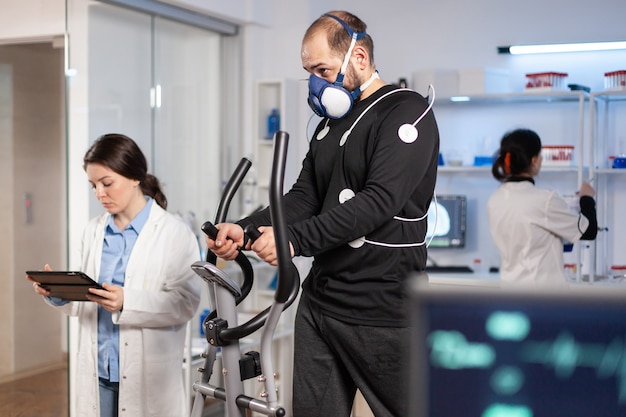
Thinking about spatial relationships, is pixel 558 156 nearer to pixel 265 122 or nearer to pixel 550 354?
pixel 265 122

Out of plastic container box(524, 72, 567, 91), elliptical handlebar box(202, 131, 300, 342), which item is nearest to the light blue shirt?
elliptical handlebar box(202, 131, 300, 342)

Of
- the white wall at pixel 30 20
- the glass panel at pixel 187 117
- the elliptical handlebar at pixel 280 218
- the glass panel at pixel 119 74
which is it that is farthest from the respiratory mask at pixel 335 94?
the glass panel at pixel 187 117

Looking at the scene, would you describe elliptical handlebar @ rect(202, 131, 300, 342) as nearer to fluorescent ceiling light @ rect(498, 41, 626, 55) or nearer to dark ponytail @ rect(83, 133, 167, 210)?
dark ponytail @ rect(83, 133, 167, 210)

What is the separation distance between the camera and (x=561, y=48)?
495cm

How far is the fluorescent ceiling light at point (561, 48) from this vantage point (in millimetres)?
4828

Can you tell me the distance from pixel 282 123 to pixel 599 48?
1972 mm

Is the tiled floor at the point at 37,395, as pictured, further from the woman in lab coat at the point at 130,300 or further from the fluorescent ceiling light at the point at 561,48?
the fluorescent ceiling light at the point at 561,48

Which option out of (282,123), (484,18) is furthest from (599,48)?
(282,123)

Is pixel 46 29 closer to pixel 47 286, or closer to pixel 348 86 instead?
pixel 47 286

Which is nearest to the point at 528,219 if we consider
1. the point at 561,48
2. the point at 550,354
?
the point at 561,48

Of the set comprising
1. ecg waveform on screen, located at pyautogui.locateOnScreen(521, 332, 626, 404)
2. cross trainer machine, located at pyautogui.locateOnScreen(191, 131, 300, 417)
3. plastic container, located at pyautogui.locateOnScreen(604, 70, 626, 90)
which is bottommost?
cross trainer machine, located at pyautogui.locateOnScreen(191, 131, 300, 417)

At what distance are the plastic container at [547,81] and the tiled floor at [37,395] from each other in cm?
311

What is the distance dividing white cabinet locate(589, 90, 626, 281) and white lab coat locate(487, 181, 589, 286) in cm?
94

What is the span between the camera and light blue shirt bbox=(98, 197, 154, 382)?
2449mm
